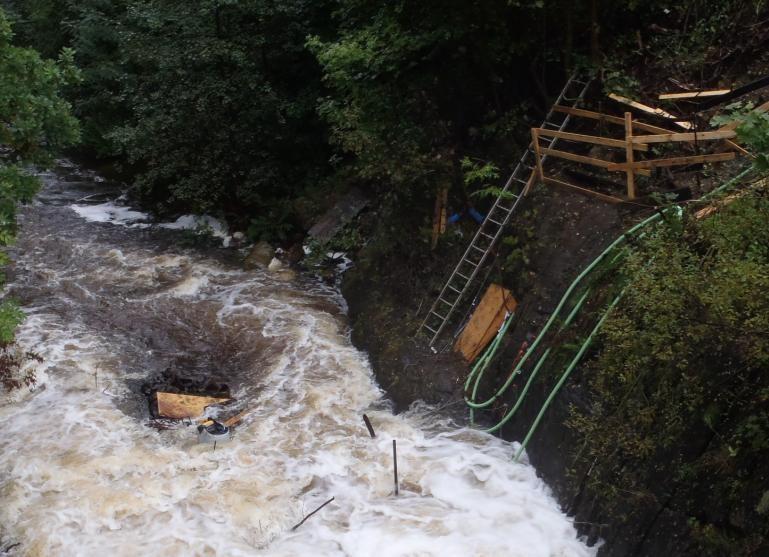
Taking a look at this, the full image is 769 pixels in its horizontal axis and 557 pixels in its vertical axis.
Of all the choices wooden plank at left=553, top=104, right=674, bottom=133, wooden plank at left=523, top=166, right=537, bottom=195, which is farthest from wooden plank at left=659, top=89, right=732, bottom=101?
wooden plank at left=523, top=166, right=537, bottom=195

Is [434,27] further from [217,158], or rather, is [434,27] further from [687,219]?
[217,158]

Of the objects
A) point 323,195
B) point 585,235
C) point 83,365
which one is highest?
point 585,235

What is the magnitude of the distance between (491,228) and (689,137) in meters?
3.21

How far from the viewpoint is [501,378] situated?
905 centimetres

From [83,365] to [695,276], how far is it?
29.9 feet

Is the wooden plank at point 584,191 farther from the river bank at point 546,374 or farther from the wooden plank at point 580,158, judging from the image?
the wooden plank at point 580,158

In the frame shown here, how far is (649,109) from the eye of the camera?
9.58 metres

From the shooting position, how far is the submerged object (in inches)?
352

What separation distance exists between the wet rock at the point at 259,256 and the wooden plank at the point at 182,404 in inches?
192

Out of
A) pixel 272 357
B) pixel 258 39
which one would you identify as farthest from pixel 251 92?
pixel 272 357

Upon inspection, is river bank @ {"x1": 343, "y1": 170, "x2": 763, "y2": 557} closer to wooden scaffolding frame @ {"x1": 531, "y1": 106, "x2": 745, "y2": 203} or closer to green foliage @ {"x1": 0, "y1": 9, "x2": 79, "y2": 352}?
wooden scaffolding frame @ {"x1": 531, "y1": 106, "x2": 745, "y2": 203}

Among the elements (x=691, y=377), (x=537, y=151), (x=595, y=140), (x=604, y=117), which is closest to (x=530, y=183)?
(x=537, y=151)

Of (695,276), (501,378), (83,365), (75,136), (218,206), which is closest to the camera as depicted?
(695,276)

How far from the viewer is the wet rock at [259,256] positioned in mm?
14609
